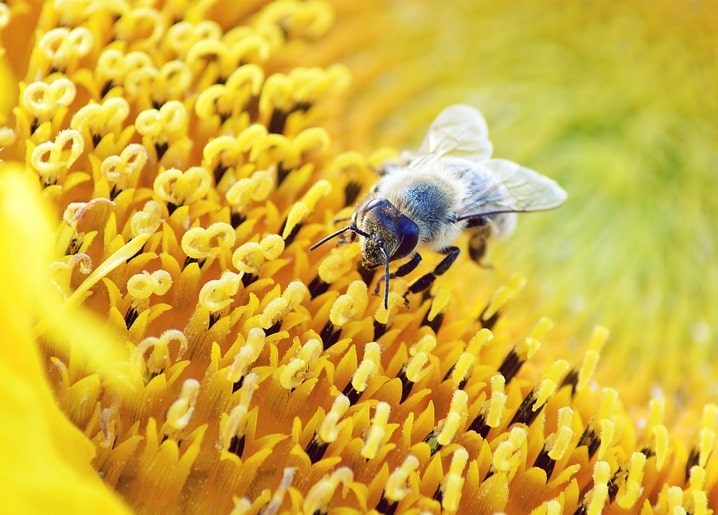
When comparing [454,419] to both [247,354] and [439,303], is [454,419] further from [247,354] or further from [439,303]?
[247,354]

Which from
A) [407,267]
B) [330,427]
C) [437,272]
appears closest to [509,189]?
[437,272]

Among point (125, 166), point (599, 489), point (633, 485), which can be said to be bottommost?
point (633, 485)

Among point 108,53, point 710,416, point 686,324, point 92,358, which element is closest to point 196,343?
point 92,358

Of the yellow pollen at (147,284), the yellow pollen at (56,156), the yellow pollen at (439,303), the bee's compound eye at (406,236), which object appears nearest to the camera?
the yellow pollen at (147,284)

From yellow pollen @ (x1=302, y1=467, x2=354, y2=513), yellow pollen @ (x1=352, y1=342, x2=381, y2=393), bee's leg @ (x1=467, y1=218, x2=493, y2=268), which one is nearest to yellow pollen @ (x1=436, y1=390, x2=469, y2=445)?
yellow pollen @ (x1=352, y1=342, x2=381, y2=393)

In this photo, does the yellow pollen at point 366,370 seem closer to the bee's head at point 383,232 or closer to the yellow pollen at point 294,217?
→ the bee's head at point 383,232

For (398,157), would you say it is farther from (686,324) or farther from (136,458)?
(136,458)

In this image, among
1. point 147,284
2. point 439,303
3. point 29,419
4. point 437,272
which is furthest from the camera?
point 437,272

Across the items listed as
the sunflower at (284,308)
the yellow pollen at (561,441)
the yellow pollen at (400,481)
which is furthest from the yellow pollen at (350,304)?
the yellow pollen at (561,441)
